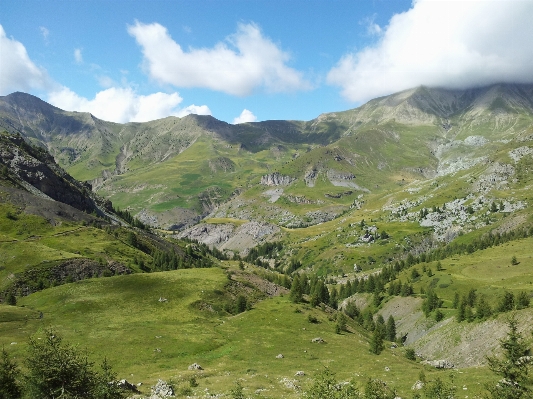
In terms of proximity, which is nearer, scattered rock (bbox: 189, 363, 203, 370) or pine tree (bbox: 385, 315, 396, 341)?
scattered rock (bbox: 189, 363, 203, 370)

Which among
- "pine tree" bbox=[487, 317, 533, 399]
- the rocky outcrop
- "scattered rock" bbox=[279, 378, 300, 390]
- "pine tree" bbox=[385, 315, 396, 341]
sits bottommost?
"pine tree" bbox=[385, 315, 396, 341]

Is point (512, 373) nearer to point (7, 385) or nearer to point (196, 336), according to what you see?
point (7, 385)

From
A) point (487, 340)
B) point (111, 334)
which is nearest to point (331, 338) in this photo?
point (487, 340)

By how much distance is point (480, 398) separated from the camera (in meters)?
34.6

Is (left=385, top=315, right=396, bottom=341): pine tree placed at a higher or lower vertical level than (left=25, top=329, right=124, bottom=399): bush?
lower

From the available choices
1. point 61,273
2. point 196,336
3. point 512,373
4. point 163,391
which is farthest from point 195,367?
point 61,273

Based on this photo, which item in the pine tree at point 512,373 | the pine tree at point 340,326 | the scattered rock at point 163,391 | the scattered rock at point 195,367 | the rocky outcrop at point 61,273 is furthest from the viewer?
the rocky outcrop at point 61,273

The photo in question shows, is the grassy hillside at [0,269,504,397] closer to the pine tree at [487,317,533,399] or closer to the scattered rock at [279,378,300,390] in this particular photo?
the scattered rock at [279,378,300,390]

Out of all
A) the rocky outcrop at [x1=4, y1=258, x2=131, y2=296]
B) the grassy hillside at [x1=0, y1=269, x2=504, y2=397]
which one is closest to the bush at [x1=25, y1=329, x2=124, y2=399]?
the grassy hillside at [x1=0, y1=269, x2=504, y2=397]

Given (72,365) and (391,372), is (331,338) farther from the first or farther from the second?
(72,365)

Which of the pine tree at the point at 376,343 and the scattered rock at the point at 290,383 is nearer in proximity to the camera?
the scattered rock at the point at 290,383

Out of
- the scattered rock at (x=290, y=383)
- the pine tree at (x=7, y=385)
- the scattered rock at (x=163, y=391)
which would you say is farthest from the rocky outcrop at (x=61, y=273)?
the pine tree at (x=7, y=385)

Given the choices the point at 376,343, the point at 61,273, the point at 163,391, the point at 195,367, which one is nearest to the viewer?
the point at 163,391

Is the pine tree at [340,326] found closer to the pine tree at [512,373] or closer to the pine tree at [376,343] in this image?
the pine tree at [376,343]
